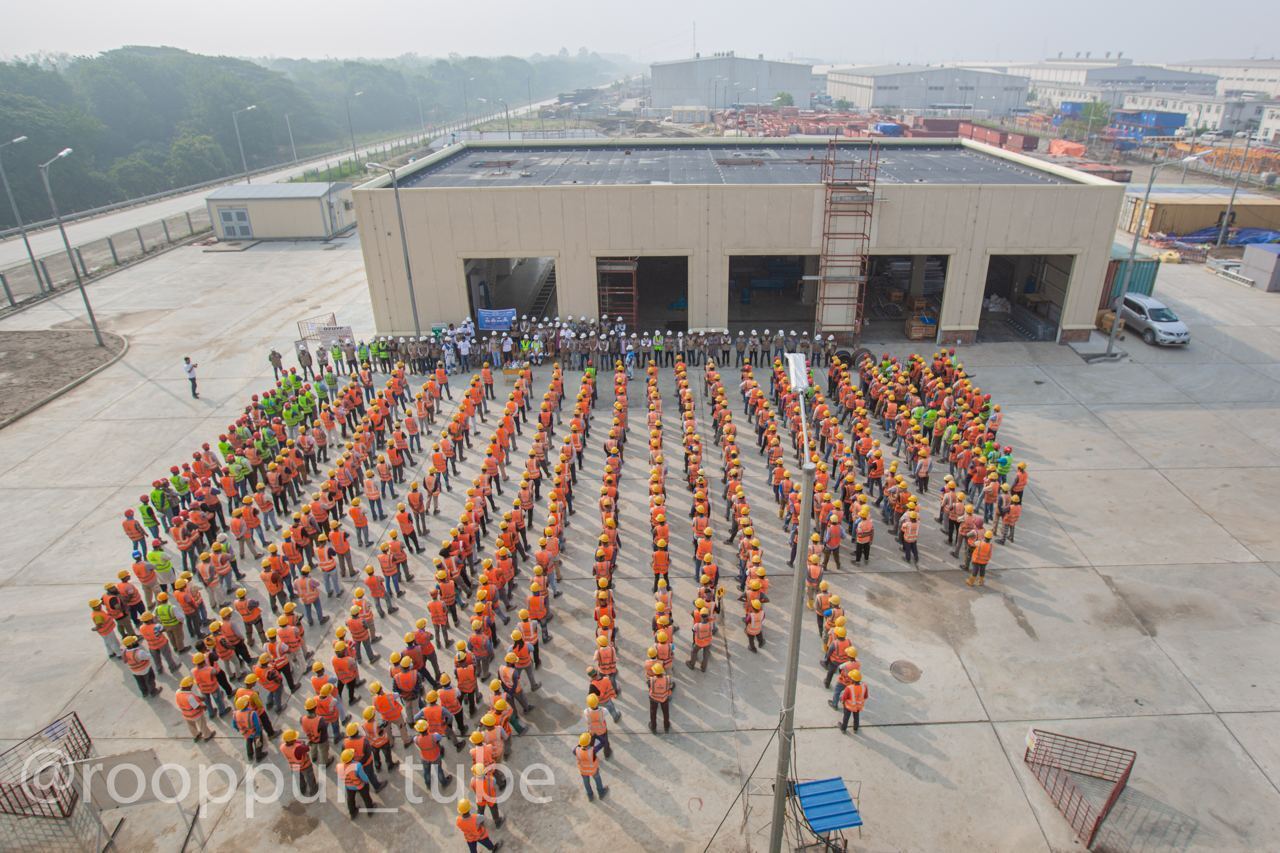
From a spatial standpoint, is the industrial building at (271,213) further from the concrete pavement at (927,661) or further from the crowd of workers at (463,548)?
the crowd of workers at (463,548)

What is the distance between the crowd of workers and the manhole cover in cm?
104

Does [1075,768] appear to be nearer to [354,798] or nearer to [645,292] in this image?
[354,798]

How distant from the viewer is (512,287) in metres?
35.1

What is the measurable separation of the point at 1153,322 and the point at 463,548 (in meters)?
25.6

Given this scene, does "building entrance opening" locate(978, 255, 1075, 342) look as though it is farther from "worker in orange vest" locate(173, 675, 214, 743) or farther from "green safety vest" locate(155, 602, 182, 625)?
"worker in orange vest" locate(173, 675, 214, 743)

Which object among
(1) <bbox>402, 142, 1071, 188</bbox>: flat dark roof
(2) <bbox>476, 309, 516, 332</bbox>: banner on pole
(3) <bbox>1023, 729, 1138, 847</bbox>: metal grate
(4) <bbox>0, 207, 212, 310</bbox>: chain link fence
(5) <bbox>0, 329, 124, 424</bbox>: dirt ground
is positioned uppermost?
(1) <bbox>402, 142, 1071, 188</bbox>: flat dark roof

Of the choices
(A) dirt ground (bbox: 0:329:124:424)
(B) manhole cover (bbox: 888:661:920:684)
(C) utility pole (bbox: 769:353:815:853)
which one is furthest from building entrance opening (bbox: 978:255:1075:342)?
(A) dirt ground (bbox: 0:329:124:424)

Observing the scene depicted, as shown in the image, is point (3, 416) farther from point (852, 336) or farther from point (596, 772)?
point (852, 336)

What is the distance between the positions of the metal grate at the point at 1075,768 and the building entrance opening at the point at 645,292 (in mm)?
19677

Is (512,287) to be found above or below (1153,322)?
below

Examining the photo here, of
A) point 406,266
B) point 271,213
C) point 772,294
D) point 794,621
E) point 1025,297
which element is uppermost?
point 794,621

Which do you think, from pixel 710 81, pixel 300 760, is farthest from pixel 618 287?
pixel 710 81

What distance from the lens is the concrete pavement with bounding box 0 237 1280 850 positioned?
1039cm

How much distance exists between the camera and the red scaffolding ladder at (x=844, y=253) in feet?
84.1
